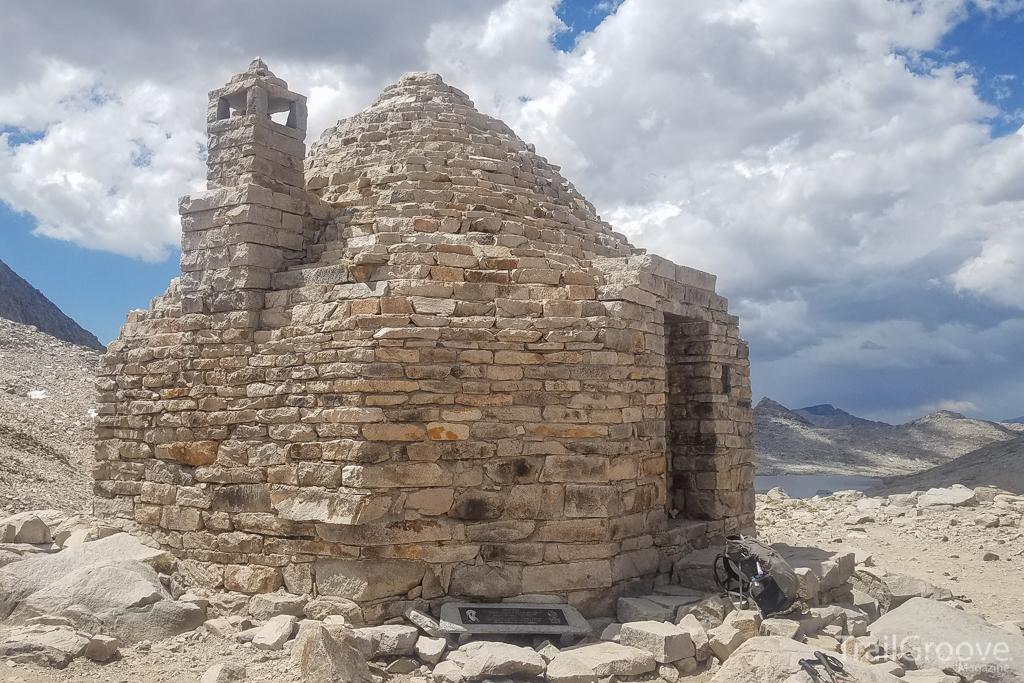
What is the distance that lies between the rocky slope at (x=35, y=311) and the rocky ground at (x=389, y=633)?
1279 inches

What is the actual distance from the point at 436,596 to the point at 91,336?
39.3 metres

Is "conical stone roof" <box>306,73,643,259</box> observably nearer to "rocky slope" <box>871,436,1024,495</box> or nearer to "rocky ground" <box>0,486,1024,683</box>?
"rocky ground" <box>0,486,1024,683</box>

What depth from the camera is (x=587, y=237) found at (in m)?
8.62

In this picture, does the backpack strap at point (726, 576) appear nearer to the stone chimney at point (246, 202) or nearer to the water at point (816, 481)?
the stone chimney at point (246, 202)

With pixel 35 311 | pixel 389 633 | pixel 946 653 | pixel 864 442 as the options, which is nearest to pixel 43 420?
pixel 389 633

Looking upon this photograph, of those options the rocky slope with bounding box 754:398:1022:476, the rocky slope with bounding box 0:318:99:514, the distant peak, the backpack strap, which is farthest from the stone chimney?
the distant peak

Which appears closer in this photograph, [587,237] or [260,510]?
[260,510]

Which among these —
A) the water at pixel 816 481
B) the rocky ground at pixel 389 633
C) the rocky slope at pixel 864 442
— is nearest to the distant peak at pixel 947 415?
the rocky slope at pixel 864 442

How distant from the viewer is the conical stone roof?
766cm

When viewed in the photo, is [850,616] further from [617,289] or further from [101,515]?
[101,515]

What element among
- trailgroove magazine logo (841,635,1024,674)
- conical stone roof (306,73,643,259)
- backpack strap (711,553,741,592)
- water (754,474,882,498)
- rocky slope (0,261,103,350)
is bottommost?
trailgroove magazine logo (841,635,1024,674)

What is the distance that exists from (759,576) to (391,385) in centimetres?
367

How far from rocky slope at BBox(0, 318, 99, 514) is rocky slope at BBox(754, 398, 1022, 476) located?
81.1 feet

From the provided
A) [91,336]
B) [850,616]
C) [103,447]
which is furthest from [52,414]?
[91,336]
